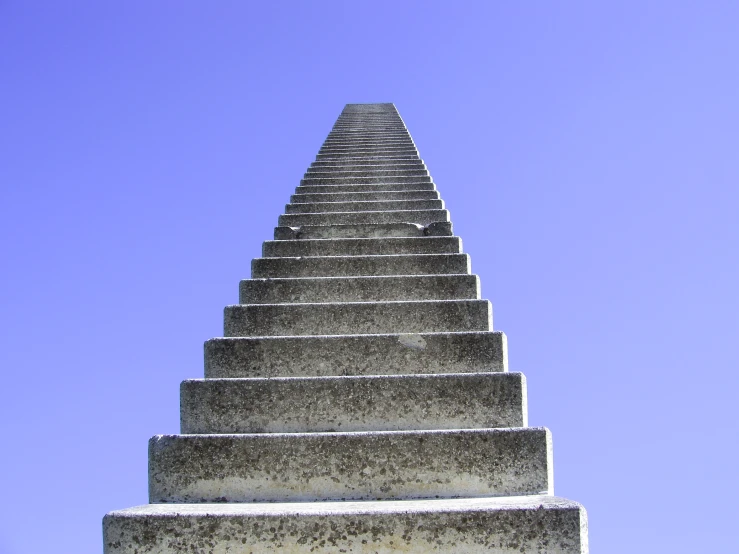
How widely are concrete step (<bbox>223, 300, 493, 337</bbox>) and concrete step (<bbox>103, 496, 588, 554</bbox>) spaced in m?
1.47

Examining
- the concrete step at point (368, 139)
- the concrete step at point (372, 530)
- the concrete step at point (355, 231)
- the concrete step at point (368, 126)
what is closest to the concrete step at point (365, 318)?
the concrete step at point (355, 231)

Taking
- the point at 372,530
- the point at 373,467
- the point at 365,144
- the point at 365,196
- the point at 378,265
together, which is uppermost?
the point at 365,144

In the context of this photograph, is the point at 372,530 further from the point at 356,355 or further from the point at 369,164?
the point at 369,164

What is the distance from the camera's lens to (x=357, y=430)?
3.15 meters

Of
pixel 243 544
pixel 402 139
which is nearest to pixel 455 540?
pixel 243 544

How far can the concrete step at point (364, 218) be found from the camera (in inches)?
209

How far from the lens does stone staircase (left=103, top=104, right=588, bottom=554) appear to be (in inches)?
95.7

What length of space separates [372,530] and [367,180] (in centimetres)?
414

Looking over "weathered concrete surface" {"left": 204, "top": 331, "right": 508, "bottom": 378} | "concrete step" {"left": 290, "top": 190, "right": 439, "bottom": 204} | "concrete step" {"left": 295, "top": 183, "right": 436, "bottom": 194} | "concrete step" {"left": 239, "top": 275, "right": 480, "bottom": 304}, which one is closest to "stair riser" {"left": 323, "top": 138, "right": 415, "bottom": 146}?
"concrete step" {"left": 295, "top": 183, "right": 436, "bottom": 194}

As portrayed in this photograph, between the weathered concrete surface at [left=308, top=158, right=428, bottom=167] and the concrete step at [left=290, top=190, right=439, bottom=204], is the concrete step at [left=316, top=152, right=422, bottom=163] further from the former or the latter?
the concrete step at [left=290, top=190, right=439, bottom=204]

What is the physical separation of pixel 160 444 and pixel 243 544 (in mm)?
650

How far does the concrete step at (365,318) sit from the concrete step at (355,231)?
1.27 meters

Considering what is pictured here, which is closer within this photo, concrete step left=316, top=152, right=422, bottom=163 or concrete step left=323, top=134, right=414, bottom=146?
concrete step left=316, top=152, right=422, bottom=163

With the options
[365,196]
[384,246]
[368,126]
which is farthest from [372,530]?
[368,126]
